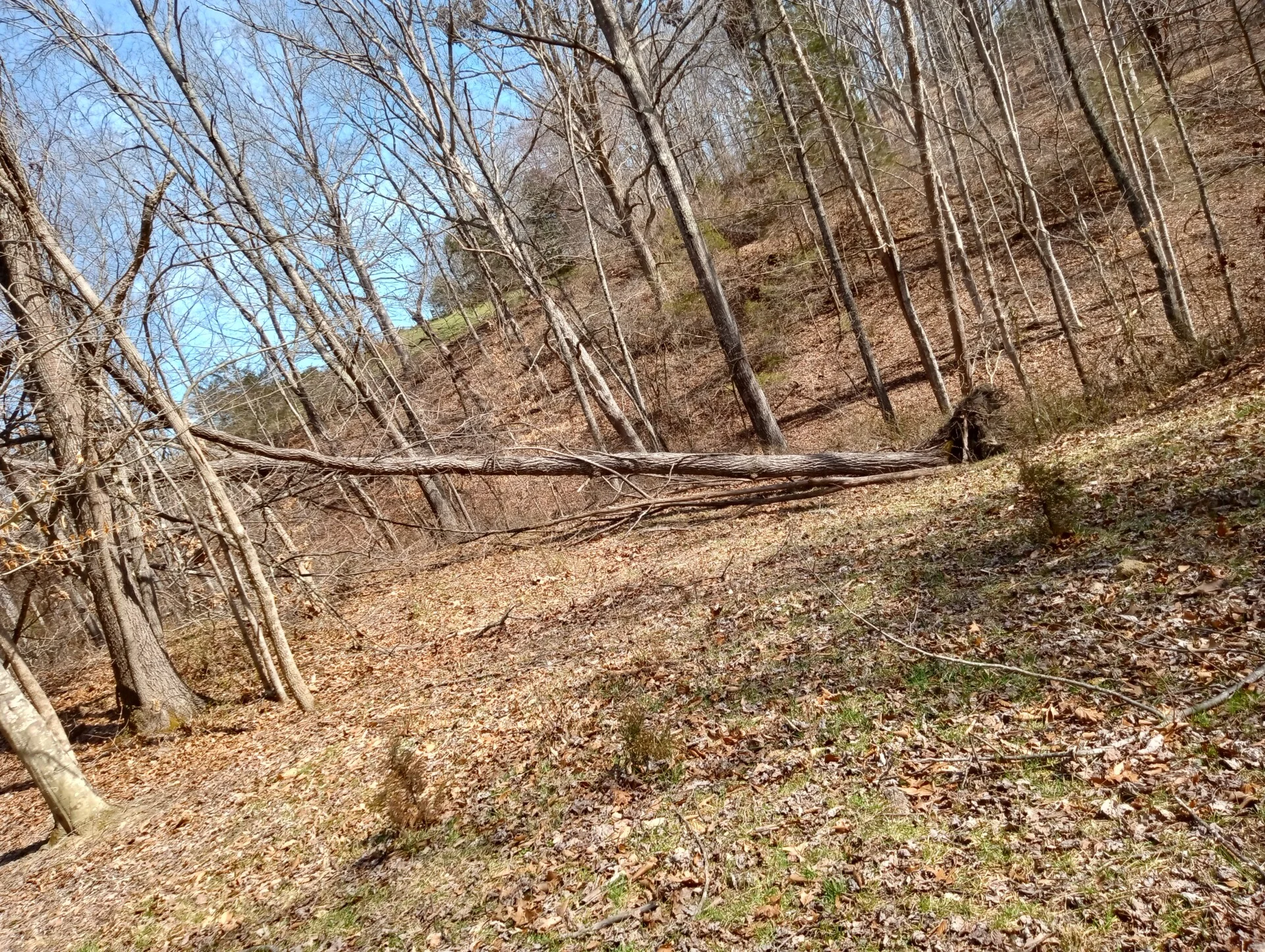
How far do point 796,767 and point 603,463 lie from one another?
24.3ft

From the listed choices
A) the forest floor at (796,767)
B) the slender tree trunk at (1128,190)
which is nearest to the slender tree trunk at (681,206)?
the forest floor at (796,767)

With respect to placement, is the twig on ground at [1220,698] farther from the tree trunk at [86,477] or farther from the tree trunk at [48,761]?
the tree trunk at [86,477]

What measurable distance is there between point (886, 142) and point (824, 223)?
11.4 m

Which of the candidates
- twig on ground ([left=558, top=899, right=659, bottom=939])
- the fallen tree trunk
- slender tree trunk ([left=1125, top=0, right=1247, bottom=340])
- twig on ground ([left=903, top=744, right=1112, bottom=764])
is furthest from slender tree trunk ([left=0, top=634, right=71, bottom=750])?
slender tree trunk ([left=1125, top=0, right=1247, bottom=340])

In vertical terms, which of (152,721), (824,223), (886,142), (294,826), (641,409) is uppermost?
(886,142)

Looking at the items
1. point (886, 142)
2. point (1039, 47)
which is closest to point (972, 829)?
point (886, 142)

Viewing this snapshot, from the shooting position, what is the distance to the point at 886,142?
2333 centimetres

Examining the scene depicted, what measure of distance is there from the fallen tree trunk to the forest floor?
1.99 m

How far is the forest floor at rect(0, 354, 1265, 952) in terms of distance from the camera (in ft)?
10.4

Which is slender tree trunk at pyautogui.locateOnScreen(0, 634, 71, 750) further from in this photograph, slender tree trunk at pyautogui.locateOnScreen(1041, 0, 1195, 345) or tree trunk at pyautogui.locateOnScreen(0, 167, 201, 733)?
slender tree trunk at pyautogui.locateOnScreen(1041, 0, 1195, 345)

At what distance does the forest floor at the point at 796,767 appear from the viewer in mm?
→ 3176

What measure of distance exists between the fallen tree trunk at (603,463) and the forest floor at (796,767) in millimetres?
1988

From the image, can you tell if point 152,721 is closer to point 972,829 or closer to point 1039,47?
point 972,829

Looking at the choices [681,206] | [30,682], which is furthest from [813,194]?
[30,682]
